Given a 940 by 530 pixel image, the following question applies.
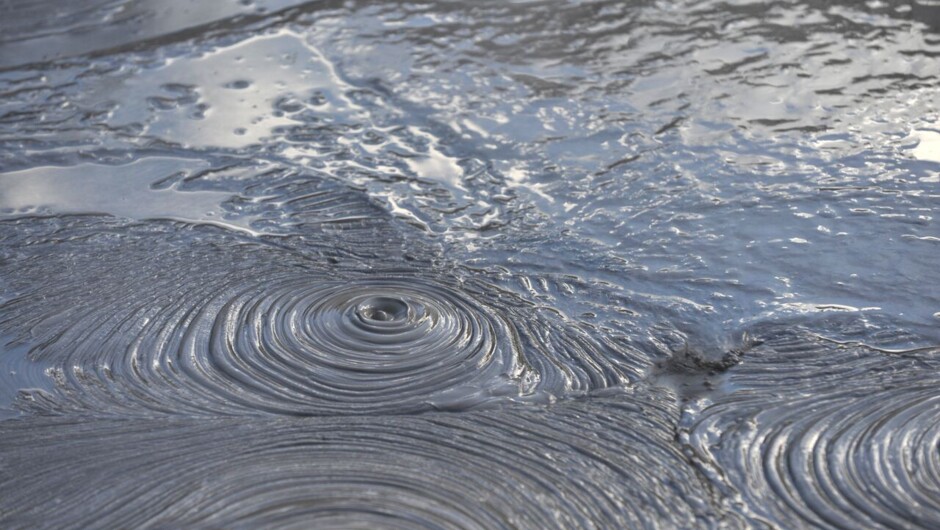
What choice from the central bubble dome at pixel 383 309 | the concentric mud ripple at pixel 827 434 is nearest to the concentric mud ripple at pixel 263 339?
the central bubble dome at pixel 383 309

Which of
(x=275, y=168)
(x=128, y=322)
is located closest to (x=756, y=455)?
(x=128, y=322)

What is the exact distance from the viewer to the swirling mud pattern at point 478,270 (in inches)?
60.2

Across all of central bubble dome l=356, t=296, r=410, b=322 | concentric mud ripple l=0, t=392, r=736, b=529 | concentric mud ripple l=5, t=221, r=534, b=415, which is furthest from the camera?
central bubble dome l=356, t=296, r=410, b=322

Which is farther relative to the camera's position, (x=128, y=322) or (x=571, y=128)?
(x=571, y=128)

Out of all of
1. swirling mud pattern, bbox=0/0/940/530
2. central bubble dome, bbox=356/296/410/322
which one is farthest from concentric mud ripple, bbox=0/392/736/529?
central bubble dome, bbox=356/296/410/322

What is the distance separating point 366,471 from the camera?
154cm

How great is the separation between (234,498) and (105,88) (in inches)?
71.9

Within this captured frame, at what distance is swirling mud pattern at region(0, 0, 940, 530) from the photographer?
1.53 meters

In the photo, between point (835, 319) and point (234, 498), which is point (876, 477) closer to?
point (835, 319)

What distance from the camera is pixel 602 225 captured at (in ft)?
7.24

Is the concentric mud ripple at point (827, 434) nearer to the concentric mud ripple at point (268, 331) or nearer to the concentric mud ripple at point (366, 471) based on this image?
the concentric mud ripple at point (366, 471)

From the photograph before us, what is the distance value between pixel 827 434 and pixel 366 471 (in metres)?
0.74

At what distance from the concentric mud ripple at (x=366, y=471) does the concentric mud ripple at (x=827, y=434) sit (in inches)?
3.6

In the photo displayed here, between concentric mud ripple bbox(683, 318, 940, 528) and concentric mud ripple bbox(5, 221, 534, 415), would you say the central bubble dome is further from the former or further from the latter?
concentric mud ripple bbox(683, 318, 940, 528)
